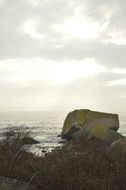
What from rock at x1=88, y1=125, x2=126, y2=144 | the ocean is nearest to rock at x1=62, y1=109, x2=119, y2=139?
the ocean

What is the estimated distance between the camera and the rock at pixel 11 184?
6.09 metres

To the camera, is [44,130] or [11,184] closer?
[11,184]

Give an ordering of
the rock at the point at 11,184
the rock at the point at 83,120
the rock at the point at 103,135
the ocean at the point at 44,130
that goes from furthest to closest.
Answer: the rock at the point at 83,120 < the ocean at the point at 44,130 < the rock at the point at 103,135 < the rock at the point at 11,184

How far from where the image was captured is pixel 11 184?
243 inches

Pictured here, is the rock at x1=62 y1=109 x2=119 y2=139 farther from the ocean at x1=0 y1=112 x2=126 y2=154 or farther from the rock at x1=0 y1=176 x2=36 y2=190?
the rock at x1=0 y1=176 x2=36 y2=190

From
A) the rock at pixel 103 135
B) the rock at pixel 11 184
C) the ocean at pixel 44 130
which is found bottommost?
the ocean at pixel 44 130

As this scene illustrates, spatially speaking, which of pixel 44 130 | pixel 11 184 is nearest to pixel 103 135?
pixel 11 184

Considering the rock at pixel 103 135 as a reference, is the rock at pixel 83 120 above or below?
above

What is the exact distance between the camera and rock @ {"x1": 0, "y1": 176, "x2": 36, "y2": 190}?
6.09 m

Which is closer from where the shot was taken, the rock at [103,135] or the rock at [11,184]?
the rock at [11,184]

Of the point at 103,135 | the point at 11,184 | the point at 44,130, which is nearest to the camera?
the point at 11,184

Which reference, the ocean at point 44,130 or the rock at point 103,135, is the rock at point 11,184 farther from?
the rock at point 103,135

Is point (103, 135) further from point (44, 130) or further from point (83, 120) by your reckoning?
point (44, 130)

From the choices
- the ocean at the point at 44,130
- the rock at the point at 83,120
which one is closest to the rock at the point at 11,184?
the ocean at the point at 44,130
